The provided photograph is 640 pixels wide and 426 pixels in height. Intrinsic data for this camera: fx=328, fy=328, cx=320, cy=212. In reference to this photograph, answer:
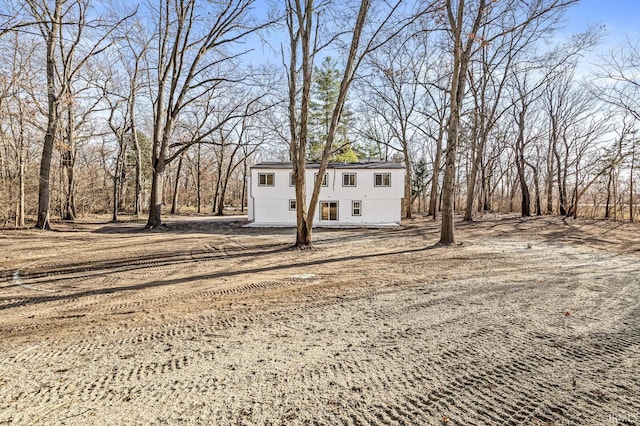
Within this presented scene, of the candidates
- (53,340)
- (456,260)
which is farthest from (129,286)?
(456,260)

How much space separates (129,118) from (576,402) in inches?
1153

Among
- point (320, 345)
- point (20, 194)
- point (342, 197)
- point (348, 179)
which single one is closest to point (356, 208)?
point (342, 197)

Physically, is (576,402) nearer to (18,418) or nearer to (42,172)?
(18,418)

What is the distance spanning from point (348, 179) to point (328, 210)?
2410 millimetres

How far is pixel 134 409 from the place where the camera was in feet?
8.14

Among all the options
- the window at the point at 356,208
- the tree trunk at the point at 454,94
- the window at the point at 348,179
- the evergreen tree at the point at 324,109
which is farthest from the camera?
the evergreen tree at the point at 324,109

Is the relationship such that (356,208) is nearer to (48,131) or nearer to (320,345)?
(48,131)

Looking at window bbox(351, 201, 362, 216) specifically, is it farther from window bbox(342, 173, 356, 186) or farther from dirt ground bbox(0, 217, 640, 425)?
dirt ground bbox(0, 217, 640, 425)

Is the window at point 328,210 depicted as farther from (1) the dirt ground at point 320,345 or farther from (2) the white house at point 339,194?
(1) the dirt ground at point 320,345

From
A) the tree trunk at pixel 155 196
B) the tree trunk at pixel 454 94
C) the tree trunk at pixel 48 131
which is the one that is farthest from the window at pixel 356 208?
the tree trunk at pixel 48 131

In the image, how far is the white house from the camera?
69.4ft

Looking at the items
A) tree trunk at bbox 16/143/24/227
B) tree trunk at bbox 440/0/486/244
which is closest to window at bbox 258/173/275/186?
tree trunk at bbox 16/143/24/227

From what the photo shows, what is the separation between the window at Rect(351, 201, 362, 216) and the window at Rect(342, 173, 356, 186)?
1245 mm

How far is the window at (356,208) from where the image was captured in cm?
2146
